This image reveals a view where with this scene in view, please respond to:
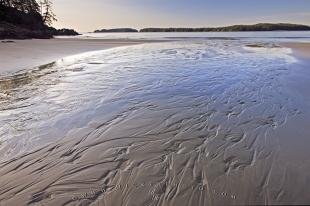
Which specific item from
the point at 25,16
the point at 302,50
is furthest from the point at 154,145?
the point at 25,16

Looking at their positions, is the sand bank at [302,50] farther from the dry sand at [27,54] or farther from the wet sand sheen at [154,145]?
the dry sand at [27,54]

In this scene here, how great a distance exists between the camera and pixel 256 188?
147 inches

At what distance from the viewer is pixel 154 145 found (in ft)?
16.8

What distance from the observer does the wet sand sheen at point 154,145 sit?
12.0 ft

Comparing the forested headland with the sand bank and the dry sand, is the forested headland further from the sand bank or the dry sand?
the sand bank

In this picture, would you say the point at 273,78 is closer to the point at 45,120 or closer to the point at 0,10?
the point at 45,120

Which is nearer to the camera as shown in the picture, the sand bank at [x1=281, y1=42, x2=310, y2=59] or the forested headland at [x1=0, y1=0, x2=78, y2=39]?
the sand bank at [x1=281, y1=42, x2=310, y2=59]

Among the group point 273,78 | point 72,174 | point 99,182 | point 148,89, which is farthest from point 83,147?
point 273,78

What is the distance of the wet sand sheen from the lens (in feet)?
12.0

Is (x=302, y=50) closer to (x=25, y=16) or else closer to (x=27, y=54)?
(x=27, y=54)

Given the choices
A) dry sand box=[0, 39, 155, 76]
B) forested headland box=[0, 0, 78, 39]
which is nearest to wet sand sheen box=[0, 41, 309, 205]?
dry sand box=[0, 39, 155, 76]

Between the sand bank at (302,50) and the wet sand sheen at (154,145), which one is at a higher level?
the wet sand sheen at (154,145)

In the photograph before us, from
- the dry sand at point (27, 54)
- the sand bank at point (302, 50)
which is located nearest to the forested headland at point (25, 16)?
the dry sand at point (27, 54)

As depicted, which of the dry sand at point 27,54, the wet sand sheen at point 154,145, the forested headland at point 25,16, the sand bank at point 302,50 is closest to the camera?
the wet sand sheen at point 154,145
